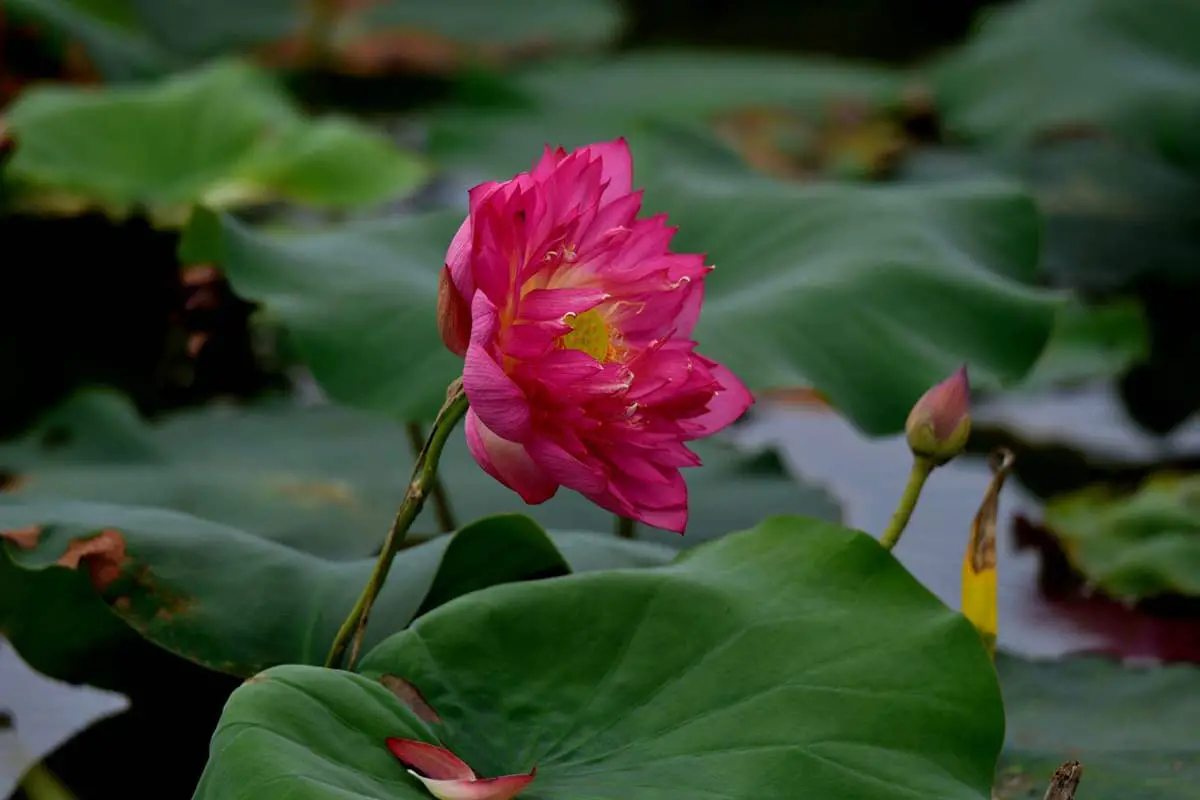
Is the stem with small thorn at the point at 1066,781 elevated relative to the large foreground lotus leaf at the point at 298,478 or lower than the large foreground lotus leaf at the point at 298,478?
elevated

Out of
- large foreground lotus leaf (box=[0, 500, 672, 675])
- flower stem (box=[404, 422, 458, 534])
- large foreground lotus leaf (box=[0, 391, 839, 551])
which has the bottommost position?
large foreground lotus leaf (box=[0, 391, 839, 551])

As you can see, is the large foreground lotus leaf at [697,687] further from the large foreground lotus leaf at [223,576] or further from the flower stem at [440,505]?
the flower stem at [440,505]

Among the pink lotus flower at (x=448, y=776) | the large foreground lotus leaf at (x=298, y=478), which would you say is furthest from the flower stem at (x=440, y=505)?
the pink lotus flower at (x=448, y=776)

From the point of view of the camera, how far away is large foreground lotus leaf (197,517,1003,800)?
0.68 metres

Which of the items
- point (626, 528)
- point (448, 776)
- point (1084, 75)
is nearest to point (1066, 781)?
point (448, 776)

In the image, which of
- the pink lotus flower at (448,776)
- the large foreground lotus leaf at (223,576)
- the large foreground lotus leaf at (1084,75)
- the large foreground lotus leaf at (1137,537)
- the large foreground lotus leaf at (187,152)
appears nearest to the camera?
the pink lotus flower at (448,776)

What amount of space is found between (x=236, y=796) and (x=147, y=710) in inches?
16.7

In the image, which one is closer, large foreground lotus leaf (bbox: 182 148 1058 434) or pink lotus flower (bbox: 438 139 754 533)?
pink lotus flower (bbox: 438 139 754 533)

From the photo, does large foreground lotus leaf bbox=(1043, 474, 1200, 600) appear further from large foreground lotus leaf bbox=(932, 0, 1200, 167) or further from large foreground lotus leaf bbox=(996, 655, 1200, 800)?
large foreground lotus leaf bbox=(932, 0, 1200, 167)

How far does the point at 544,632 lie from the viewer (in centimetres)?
75

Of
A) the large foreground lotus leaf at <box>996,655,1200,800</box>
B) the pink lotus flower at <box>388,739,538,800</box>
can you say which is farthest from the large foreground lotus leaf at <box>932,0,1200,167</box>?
the pink lotus flower at <box>388,739,538,800</box>

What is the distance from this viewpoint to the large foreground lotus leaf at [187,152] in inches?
65.9

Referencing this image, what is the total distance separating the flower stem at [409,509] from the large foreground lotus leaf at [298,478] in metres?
0.27

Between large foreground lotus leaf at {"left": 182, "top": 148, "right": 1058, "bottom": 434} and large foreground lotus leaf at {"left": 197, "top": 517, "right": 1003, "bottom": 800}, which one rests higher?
large foreground lotus leaf at {"left": 182, "top": 148, "right": 1058, "bottom": 434}
